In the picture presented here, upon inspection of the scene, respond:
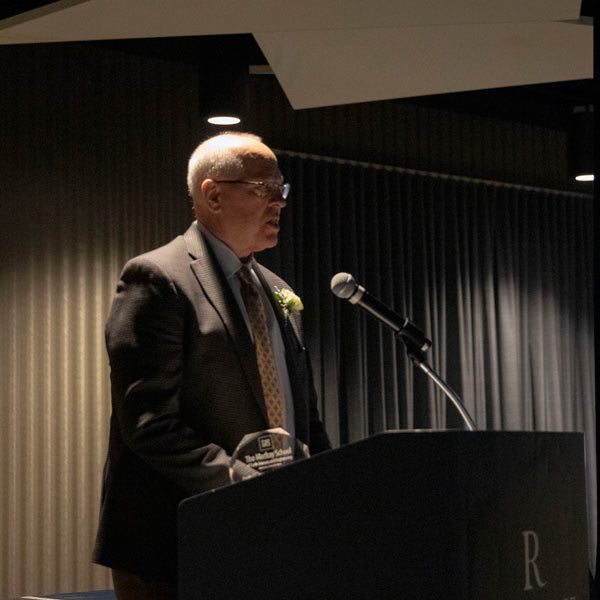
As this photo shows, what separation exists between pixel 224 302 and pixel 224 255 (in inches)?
6.3

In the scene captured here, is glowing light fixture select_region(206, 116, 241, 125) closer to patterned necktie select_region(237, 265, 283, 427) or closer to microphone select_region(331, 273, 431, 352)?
microphone select_region(331, 273, 431, 352)

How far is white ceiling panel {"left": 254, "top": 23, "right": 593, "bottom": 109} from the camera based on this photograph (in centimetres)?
364

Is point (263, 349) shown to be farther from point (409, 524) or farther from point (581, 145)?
point (581, 145)

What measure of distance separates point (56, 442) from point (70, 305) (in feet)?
2.11

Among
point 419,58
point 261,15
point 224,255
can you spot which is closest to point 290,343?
point 224,255

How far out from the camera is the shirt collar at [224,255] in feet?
6.93

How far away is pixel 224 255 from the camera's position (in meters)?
2.12

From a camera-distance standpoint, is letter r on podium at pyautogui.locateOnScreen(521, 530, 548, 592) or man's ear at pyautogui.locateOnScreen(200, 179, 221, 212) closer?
letter r on podium at pyautogui.locateOnScreen(521, 530, 548, 592)

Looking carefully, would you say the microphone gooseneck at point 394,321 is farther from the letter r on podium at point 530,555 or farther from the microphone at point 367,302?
the letter r on podium at point 530,555

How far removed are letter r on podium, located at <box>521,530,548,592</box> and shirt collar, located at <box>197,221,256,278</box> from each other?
1071 mm

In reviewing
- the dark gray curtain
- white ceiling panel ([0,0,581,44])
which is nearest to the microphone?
white ceiling panel ([0,0,581,44])

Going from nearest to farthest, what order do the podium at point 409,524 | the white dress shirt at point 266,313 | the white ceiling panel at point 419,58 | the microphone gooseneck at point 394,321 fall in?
the podium at point 409,524, the white dress shirt at point 266,313, the microphone gooseneck at point 394,321, the white ceiling panel at point 419,58

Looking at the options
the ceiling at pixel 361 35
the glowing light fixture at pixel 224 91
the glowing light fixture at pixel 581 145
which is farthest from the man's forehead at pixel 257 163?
the glowing light fixture at pixel 581 145

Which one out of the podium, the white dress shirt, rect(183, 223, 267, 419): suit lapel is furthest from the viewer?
the white dress shirt
